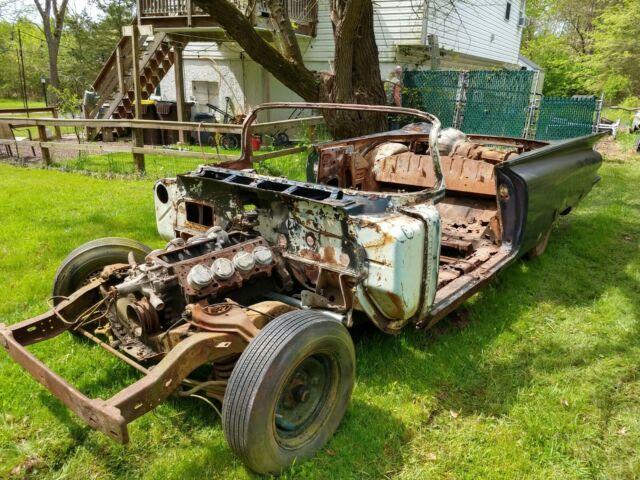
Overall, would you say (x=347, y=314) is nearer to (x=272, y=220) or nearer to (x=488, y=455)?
(x=272, y=220)

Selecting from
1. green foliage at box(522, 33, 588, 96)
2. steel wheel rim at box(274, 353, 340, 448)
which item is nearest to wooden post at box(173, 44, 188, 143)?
steel wheel rim at box(274, 353, 340, 448)

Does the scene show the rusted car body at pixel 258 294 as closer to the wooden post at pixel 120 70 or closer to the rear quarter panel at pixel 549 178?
the rear quarter panel at pixel 549 178

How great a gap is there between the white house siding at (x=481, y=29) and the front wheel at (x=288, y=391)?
1327 cm

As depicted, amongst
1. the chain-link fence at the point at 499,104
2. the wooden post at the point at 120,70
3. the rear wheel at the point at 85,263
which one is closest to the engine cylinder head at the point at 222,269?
the rear wheel at the point at 85,263

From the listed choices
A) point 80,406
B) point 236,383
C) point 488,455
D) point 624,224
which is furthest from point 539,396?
point 624,224

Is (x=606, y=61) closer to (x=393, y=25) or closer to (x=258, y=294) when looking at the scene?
(x=393, y=25)

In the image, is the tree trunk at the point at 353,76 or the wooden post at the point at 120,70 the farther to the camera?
the wooden post at the point at 120,70

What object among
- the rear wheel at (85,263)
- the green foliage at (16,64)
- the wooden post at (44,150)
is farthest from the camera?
the green foliage at (16,64)

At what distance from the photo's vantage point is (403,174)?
5219 mm

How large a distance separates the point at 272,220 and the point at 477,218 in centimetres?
284

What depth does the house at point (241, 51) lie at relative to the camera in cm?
1266

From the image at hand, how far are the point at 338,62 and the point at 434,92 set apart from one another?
597 centimetres

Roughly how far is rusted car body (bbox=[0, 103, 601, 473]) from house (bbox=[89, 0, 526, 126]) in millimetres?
9927

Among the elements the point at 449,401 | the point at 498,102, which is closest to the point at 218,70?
the point at 498,102
